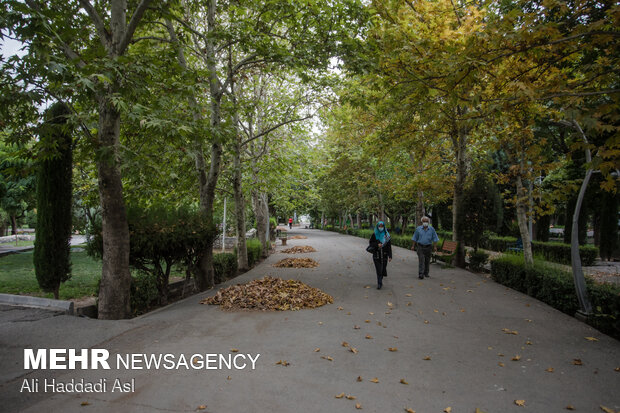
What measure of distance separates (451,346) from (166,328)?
4734mm

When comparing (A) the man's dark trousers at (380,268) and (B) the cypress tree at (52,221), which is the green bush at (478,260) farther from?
(B) the cypress tree at (52,221)

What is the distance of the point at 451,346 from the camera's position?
540 cm

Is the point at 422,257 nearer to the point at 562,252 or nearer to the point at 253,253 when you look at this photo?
the point at 253,253

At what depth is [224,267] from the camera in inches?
474

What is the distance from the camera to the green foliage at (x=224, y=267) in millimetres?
11562

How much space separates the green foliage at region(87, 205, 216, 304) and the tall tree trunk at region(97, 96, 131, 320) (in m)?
0.58

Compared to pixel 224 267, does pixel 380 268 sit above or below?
above

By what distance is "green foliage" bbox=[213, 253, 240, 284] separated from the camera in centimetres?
1156

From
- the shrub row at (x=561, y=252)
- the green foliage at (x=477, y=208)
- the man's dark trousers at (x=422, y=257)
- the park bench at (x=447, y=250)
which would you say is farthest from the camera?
the shrub row at (x=561, y=252)

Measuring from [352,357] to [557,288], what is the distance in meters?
5.67

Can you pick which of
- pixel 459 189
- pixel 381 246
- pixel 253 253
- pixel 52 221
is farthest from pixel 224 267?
pixel 459 189

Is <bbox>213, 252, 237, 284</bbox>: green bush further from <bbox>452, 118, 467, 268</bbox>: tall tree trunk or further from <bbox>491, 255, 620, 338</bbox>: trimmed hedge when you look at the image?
<bbox>491, 255, 620, 338</bbox>: trimmed hedge

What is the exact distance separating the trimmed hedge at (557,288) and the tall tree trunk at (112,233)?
28.6 feet

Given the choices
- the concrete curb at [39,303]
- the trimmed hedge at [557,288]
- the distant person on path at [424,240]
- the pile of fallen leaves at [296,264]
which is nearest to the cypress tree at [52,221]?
the concrete curb at [39,303]
